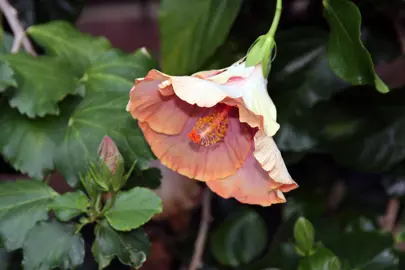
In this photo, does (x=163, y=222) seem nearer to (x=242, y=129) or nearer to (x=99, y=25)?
(x=242, y=129)

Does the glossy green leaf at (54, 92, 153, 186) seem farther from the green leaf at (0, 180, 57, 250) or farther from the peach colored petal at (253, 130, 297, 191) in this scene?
the peach colored petal at (253, 130, 297, 191)

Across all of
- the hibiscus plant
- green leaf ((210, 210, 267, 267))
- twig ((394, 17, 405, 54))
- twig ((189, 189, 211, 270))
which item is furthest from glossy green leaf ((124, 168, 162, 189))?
twig ((394, 17, 405, 54))

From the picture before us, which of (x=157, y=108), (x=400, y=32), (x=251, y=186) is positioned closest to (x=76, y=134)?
(x=157, y=108)

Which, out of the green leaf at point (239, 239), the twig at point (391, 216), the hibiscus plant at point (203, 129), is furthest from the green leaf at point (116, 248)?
the twig at point (391, 216)

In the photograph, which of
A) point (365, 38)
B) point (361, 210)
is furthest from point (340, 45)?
point (361, 210)

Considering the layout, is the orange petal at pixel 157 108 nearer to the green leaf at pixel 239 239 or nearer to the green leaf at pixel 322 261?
the green leaf at pixel 322 261
